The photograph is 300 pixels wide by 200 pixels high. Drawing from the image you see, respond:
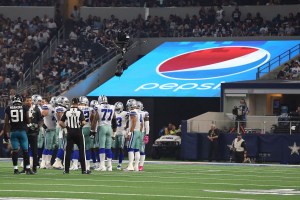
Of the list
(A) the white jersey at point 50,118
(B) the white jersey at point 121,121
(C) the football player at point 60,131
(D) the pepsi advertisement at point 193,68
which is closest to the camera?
(C) the football player at point 60,131

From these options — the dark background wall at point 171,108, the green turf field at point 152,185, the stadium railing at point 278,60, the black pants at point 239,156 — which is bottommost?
the green turf field at point 152,185

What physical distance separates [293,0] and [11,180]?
29322 millimetres

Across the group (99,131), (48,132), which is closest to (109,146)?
(99,131)

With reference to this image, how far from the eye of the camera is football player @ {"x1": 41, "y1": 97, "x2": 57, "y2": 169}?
1043 inches

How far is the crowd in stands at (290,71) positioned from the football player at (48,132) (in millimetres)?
13985

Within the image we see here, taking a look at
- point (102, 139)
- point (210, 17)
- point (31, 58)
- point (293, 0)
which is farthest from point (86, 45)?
point (102, 139)

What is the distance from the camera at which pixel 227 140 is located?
113ft

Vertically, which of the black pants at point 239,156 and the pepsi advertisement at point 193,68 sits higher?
the pepsi advertisement at point 193,68

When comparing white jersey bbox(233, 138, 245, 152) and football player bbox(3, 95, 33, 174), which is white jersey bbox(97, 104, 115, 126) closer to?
football player bbox(3, 95, 33, 174)

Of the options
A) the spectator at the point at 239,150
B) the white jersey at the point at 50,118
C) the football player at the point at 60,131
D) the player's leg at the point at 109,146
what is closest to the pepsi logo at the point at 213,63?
the spectator at the point at 239,150

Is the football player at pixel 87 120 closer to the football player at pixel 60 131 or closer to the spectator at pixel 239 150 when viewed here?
the football player at pixel 60 131

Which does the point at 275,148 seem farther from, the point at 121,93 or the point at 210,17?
the point at 210,17

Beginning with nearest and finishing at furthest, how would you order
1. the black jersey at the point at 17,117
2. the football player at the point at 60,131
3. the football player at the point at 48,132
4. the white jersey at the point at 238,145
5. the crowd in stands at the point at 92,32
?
1. the black jersey at the point at 17,117
2. the football player at the point at 60,131
3. the football player at the point at 48,132
4. the white jersey at the point at 238,145
5. the crowd in stands at the point at 92,32

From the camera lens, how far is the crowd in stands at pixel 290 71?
126ft
